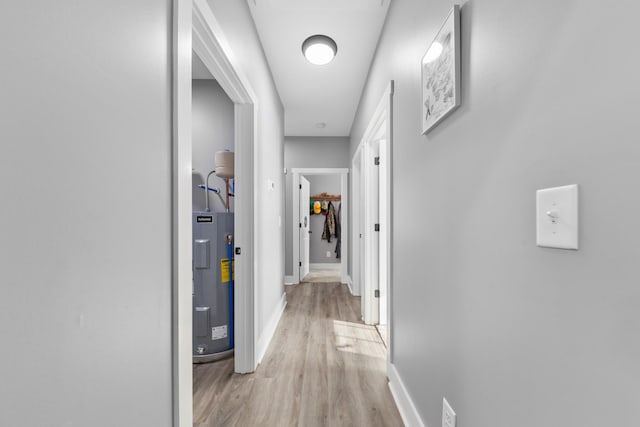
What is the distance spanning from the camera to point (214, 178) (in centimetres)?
315

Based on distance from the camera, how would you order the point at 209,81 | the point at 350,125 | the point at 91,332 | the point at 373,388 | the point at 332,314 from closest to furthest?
the point at 91,332
the point at 373,388
the point at 209,81
the point at 332,314
the point at 350,125

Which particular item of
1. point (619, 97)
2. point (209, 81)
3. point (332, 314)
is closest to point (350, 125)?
point (209, 81)

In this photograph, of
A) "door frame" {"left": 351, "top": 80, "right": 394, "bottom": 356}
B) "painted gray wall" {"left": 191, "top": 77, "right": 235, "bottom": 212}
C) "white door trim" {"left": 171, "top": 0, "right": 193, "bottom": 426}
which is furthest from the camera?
"painted gray wall" {"left": 191, "top": 77, "right": 235, "bottom": 212}

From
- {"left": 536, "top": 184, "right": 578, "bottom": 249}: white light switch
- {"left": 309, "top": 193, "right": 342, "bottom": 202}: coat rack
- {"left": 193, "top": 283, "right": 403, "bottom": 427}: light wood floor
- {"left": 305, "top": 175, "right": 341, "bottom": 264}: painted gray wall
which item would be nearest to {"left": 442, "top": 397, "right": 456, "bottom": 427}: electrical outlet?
{"left": 193, "top": 283, "right": 403, "bottom": 427}: light wood floor

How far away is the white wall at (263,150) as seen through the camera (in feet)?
6.07

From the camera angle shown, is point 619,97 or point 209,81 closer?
point 619,97

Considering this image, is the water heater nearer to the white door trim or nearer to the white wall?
the white wall

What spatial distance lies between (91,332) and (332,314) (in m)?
3.15

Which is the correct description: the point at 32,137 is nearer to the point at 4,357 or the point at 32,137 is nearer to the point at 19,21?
the point at 19,21

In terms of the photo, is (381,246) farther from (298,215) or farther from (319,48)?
(298,215)

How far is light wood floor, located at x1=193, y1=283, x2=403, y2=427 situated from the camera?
5.66ft

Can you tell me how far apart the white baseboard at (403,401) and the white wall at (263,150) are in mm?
1001

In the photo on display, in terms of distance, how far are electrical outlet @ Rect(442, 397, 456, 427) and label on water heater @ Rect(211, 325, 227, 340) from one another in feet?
5.83

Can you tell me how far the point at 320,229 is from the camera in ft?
24.8
